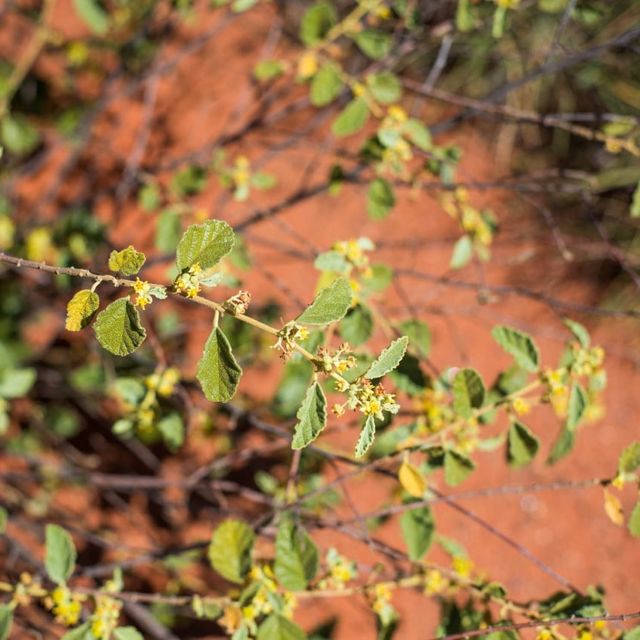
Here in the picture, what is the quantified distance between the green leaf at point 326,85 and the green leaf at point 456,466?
2.72 ft

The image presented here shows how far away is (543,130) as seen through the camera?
3.49 m

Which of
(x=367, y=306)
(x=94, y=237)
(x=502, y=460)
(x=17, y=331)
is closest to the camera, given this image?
(x=367, y=306)

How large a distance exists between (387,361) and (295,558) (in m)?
0.47

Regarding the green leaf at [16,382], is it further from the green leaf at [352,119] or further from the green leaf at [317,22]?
the green leaf at [317,22]

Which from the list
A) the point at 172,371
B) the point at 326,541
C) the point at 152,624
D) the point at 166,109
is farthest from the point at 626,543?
the point at 166,109

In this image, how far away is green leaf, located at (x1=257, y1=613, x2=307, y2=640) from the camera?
1104 millimetres

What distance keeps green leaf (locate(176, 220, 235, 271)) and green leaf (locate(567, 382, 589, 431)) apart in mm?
681

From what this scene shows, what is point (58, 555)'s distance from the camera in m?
1.20

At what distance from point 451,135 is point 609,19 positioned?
2.75 feet

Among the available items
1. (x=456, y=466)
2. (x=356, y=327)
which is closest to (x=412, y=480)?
(x=456, y=466)

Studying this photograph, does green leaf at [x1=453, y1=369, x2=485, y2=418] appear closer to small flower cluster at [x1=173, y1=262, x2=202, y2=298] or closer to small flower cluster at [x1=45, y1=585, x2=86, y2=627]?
small flower cluster at [x1=173, y1=262, x2=202, y2=298]

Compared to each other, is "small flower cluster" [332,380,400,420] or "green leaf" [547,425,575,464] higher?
"small flower cluster" [332,380,400,420]

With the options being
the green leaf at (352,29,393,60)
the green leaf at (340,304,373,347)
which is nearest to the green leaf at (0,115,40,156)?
the green leaf at (352,29,393,60)

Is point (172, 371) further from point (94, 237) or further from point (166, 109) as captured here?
point (166, 109)
